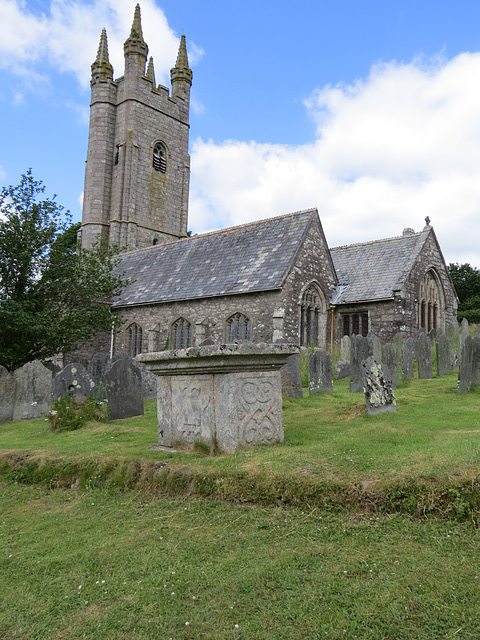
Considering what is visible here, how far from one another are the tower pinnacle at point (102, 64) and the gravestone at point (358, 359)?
31584 millimetres

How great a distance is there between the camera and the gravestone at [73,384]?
31.5ft

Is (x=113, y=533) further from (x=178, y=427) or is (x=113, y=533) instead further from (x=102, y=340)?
(x=102, y=340)

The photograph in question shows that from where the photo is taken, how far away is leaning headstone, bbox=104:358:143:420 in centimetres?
831

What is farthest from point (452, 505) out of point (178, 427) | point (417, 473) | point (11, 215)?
point (11, 215)

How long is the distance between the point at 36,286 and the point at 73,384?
19.5 feet

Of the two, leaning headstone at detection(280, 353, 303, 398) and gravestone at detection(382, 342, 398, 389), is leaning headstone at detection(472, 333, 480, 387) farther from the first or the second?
leaning headstone at detection(280, 353, 303, 398)

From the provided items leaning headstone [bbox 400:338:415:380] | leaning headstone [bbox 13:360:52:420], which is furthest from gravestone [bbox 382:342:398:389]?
leaning headstone [bbox 13:360:52:420]

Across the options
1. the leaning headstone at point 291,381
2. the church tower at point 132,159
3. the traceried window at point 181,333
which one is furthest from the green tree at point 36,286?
the church tower at point 132,159

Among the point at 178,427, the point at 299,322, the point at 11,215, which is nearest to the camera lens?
the point at 178,427

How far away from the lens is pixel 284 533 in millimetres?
3348

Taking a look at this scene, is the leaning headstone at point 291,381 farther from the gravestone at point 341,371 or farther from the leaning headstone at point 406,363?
the gravestone at point 341,371

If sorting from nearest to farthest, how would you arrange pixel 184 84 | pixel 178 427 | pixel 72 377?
pixel 178 427
pixel 72 377
pixel 184 84

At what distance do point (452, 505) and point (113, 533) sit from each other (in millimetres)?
2498

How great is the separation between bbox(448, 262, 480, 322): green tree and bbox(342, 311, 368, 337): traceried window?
1781 centimetres
